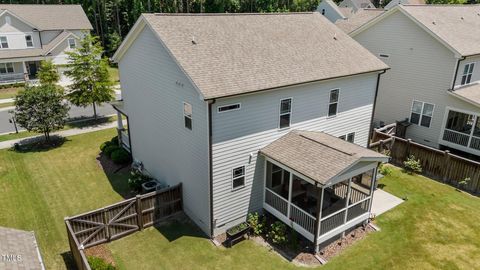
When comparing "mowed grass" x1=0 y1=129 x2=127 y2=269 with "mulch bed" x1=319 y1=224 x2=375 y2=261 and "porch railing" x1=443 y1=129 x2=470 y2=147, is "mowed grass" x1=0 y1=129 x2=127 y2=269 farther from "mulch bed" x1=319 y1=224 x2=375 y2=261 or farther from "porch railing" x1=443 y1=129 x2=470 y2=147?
"porch railing" x1=443 y1=129 x2=470 y2=147

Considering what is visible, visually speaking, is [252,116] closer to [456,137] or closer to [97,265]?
[97,265]

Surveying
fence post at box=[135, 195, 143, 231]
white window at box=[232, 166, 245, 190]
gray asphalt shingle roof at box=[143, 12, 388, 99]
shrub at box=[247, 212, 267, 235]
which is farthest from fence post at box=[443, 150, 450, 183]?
fence post at box=[135, 195, 143, 231]

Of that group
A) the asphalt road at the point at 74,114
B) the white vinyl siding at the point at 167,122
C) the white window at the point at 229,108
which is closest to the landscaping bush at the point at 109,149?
the white vinyl siding at the point at 167,122

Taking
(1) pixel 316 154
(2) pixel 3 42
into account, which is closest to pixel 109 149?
(1) pixel 316 154

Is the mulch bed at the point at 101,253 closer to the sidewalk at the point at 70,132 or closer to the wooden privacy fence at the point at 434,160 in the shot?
the sidewalk at the point at 70,132

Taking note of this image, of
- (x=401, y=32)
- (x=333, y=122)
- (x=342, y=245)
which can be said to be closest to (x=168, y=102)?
(x=333, y=122)
